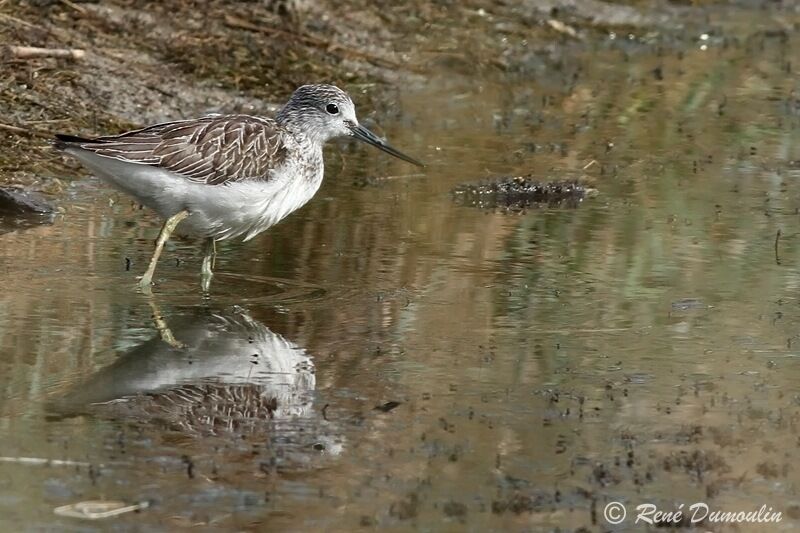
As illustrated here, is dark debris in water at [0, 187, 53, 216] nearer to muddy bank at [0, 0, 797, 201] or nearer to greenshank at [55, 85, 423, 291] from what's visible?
muddy bank at [0, 0, 797, 201]

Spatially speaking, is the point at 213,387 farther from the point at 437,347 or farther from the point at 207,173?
the point at 207,173

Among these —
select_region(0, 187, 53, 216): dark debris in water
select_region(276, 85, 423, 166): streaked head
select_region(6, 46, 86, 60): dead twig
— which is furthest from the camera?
select_region(6, 46, 86, 60): dead twig

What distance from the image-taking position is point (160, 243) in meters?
8.84

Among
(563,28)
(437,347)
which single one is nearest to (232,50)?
(563,28)

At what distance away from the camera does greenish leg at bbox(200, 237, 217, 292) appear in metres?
8.86

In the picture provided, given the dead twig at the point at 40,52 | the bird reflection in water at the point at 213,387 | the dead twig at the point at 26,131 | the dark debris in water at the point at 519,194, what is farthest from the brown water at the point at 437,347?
the dead twig at the point at 40,52

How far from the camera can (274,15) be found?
A: 48.1ft

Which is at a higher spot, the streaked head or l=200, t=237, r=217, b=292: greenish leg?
the streaked head

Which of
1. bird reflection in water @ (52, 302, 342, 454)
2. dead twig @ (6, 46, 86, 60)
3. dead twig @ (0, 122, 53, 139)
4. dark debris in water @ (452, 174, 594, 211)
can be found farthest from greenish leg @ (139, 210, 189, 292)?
dead twig @ (6, 46, 86, 60)

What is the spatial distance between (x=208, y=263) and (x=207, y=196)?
37 cm

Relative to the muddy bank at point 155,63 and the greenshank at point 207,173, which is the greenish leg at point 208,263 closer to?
the greenshank at point 207,173

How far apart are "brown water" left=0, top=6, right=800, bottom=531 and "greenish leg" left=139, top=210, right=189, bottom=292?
109 mm

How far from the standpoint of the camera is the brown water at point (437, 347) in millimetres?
5848

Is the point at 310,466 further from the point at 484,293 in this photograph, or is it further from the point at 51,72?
the point at 51,72
